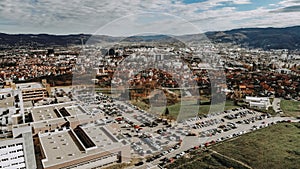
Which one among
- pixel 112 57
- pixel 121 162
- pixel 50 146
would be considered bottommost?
pixel 121 162

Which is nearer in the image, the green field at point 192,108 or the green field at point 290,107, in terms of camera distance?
the green field at point 192,108

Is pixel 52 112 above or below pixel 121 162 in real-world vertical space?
above

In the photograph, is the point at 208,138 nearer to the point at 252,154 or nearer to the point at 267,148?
the point at 252,154

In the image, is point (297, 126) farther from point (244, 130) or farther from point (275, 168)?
point (275, 168)

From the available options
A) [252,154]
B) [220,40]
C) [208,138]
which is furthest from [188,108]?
[220,40]

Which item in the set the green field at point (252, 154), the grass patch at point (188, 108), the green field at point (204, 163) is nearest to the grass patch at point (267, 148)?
the green field at point (252, 154)

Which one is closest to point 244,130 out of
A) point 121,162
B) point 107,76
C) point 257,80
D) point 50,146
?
point 121,162

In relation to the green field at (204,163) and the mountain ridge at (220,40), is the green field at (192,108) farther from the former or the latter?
the mountain ridge at (220,40)
